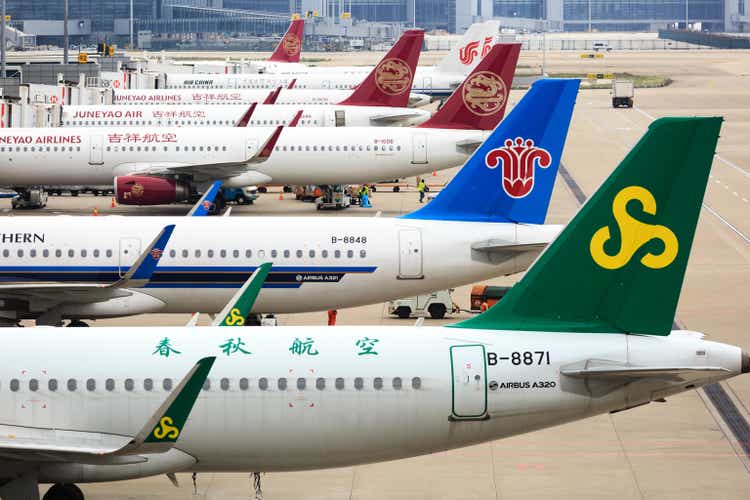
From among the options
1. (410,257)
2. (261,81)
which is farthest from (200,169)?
(261,81)

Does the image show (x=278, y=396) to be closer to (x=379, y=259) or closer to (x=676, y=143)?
(x=676, y=143)

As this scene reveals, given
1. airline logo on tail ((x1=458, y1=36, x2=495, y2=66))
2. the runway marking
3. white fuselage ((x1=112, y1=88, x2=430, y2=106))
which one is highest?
airline logo on tail ((x1=458, y1=36, x2=495, y2=66))

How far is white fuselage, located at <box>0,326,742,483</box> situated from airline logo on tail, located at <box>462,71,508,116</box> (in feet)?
129

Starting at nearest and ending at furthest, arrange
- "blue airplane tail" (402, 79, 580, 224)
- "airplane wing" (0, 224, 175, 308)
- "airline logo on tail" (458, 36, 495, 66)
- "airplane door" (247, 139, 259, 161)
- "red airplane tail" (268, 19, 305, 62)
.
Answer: "airplane wing" (0, 224, 175, 308) < "blue airplane tail" (402, 79, 580, 224) < "airplane door" (247, 139, 259, 161) < "airline logo on tail" (458, 36, 495, 66) < "red airplane tail" (268, 19, 305, 62)

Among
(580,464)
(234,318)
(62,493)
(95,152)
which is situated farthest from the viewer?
(95,152)

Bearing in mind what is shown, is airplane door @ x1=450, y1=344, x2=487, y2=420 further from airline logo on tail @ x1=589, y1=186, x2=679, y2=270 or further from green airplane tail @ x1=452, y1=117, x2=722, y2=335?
airline logo on tail @ x1=589, y1=186, x2=679, y2=270

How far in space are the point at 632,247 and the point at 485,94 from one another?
40120 mm

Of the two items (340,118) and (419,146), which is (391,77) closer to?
(340,118)

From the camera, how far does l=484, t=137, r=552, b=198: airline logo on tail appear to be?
35719mm

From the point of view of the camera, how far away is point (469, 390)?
2138cm

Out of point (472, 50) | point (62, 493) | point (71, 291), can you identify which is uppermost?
point (472, 50)

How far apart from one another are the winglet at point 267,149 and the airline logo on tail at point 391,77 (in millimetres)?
19195

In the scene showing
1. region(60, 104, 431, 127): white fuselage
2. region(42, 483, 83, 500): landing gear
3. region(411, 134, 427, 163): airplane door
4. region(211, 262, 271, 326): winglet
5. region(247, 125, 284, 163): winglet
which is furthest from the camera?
region(60, 104, 431, 127): white fuselage

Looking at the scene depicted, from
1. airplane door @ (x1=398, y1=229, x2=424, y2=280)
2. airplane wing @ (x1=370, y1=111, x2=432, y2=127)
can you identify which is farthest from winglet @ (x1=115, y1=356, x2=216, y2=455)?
airplane wing @ (x1=370, y1=111, x2=432, y2=127)
